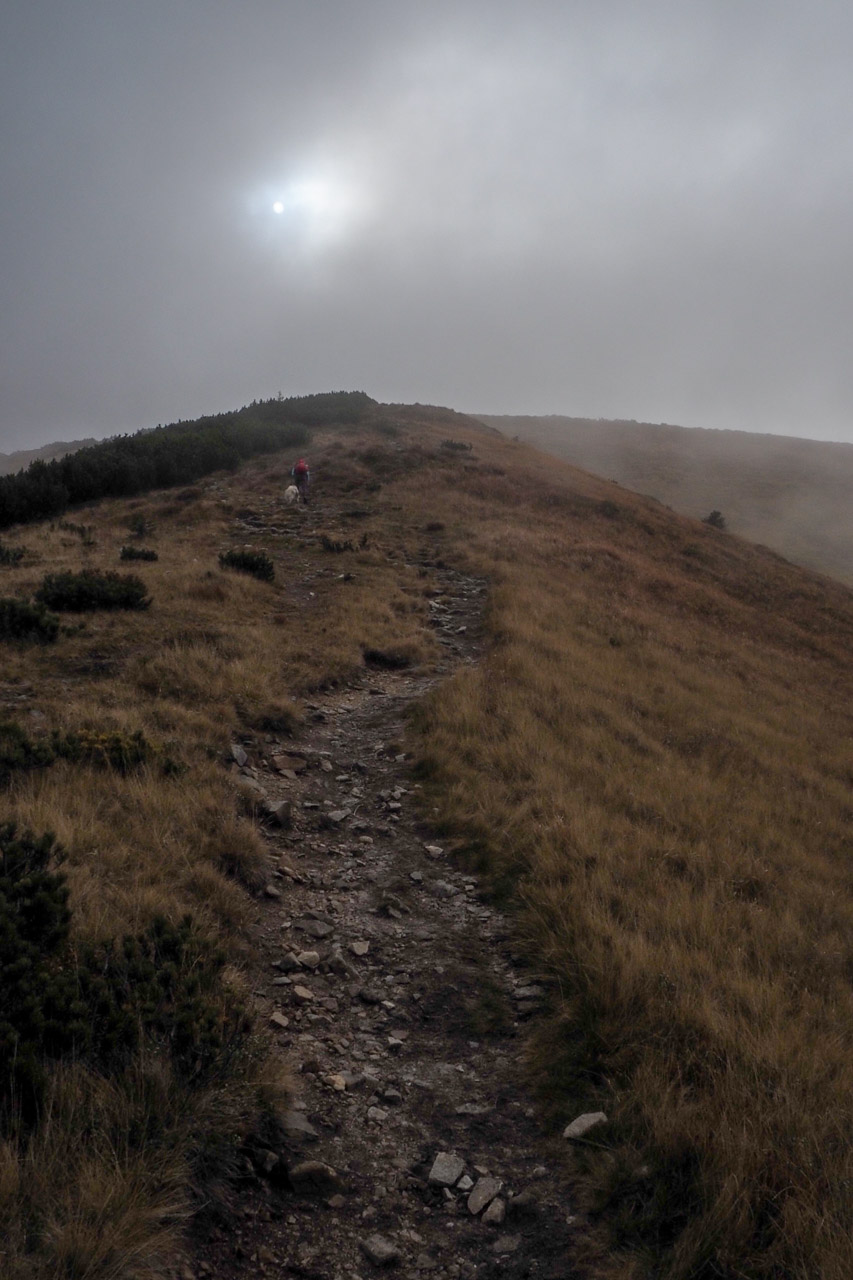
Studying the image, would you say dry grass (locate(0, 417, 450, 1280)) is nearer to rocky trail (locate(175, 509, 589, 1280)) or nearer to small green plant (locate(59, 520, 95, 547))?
small green plant (locate(59, 520, 95, 547))

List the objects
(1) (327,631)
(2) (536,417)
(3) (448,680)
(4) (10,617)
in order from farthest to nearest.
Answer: (2) (536,417) → (1) (327,631) → (3) (448,680) → (4) (10,617)

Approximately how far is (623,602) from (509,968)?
13979mm

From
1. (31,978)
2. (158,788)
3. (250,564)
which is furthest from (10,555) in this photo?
(31,978)

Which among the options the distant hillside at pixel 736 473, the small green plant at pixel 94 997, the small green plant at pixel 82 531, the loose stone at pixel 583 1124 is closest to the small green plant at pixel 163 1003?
the small green plant at pixel 94 997

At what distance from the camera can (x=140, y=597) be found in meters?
11.1

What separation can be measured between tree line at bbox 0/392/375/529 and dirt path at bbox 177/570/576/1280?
60.7 ft

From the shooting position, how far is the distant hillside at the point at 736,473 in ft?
162

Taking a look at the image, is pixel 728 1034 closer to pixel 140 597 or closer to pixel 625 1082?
pixel 625 1082

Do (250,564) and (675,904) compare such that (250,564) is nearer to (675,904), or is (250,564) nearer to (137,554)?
(137,554)

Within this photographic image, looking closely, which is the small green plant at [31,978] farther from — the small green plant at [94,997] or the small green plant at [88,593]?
the small green plant at [88,593]

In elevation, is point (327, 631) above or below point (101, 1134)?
above

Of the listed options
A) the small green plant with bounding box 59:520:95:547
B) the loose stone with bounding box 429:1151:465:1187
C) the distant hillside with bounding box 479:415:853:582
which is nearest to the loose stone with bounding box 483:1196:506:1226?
the loose stone with bounding box 429:1151:465:1187

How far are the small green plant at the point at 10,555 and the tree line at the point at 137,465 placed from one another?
23.9 ft

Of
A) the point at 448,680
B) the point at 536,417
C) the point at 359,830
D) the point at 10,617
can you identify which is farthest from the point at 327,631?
the point at 536,417
